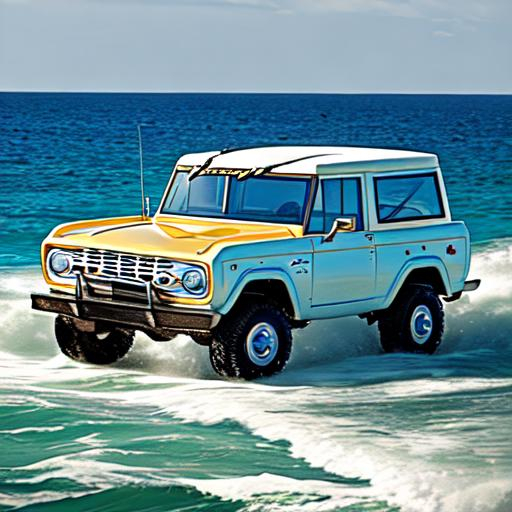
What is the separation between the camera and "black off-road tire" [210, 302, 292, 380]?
10.6 metres

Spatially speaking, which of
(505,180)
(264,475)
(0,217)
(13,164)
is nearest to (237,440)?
(264,475)

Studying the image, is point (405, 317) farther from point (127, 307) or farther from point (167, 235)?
point (127, 307)

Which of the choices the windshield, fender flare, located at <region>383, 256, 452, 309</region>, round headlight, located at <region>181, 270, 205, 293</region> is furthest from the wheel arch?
round headlight, located at <region>181, 270, 205, 293</region>

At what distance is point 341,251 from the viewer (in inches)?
444

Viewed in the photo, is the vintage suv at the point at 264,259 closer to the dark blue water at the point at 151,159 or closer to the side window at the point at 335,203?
the side window at the point at 335,203

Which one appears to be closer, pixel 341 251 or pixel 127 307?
pixel 127 307

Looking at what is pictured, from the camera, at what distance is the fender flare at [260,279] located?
1050 centimetres

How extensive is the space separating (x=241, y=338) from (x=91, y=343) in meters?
1.68

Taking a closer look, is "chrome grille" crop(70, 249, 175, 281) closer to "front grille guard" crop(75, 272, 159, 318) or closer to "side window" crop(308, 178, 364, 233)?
"front grille guard" crop(75, 272, 159, 318)

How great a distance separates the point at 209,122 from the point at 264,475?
287 ft

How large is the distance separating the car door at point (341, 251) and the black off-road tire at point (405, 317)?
47cm

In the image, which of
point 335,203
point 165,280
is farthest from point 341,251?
point 165,280

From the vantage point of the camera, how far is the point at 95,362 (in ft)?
38.9

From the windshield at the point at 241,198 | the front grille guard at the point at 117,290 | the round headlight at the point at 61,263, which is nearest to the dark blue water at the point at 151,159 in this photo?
the windshield at the point at 241,198
